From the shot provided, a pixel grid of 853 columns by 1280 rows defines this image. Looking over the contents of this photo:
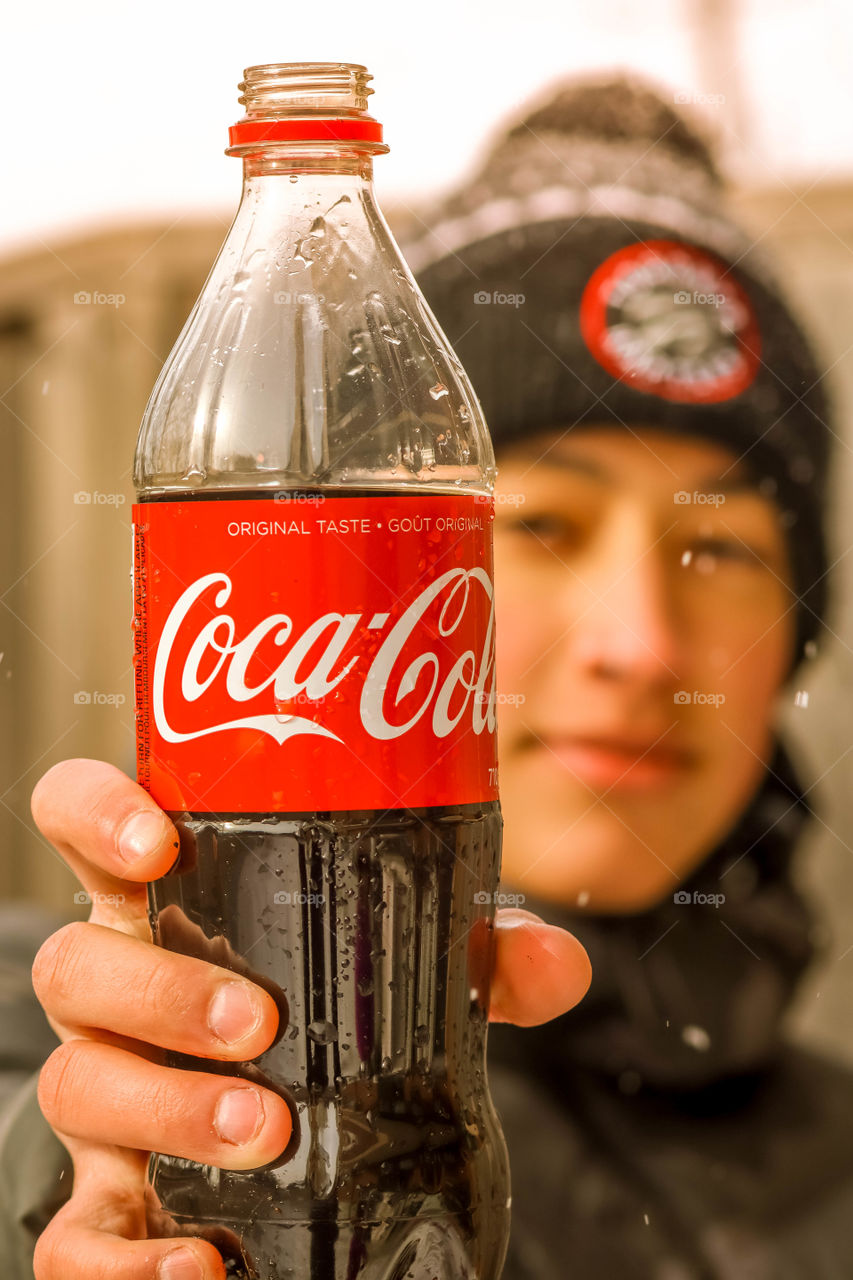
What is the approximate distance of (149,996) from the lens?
2.27ft

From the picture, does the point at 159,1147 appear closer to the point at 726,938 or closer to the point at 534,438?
the point at 534,438

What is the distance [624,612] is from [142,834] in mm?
860

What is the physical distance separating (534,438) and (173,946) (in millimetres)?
795

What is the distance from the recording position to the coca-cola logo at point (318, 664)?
61cm

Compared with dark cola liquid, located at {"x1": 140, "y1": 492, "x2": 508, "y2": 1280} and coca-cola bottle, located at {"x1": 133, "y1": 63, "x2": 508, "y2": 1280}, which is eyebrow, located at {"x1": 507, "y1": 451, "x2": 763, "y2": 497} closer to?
coca-cola bottle, located at {"x1": 133, "y1": 63, "x2": 508, "y2": 1280}

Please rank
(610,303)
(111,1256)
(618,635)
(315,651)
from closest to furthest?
1. (315,651)
2. (111,1256)
3. (610,303)
4. (618,635)

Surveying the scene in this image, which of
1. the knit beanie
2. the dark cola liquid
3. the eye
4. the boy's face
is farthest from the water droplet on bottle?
the eye

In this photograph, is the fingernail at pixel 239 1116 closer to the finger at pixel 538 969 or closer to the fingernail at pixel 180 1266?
the fingernail at pixel 180 1266

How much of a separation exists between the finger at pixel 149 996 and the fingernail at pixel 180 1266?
0.35 feet

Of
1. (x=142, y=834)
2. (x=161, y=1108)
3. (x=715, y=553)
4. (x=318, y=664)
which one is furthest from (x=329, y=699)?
(x=715, y=553)

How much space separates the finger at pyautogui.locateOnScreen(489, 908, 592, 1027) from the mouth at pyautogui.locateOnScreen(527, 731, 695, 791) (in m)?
0.54

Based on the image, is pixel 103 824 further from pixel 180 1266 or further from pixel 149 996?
pixel 180 1266

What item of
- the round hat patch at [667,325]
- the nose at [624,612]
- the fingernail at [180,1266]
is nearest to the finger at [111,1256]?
the fingernail at [180,1266]

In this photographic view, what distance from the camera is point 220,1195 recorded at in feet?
2.26
